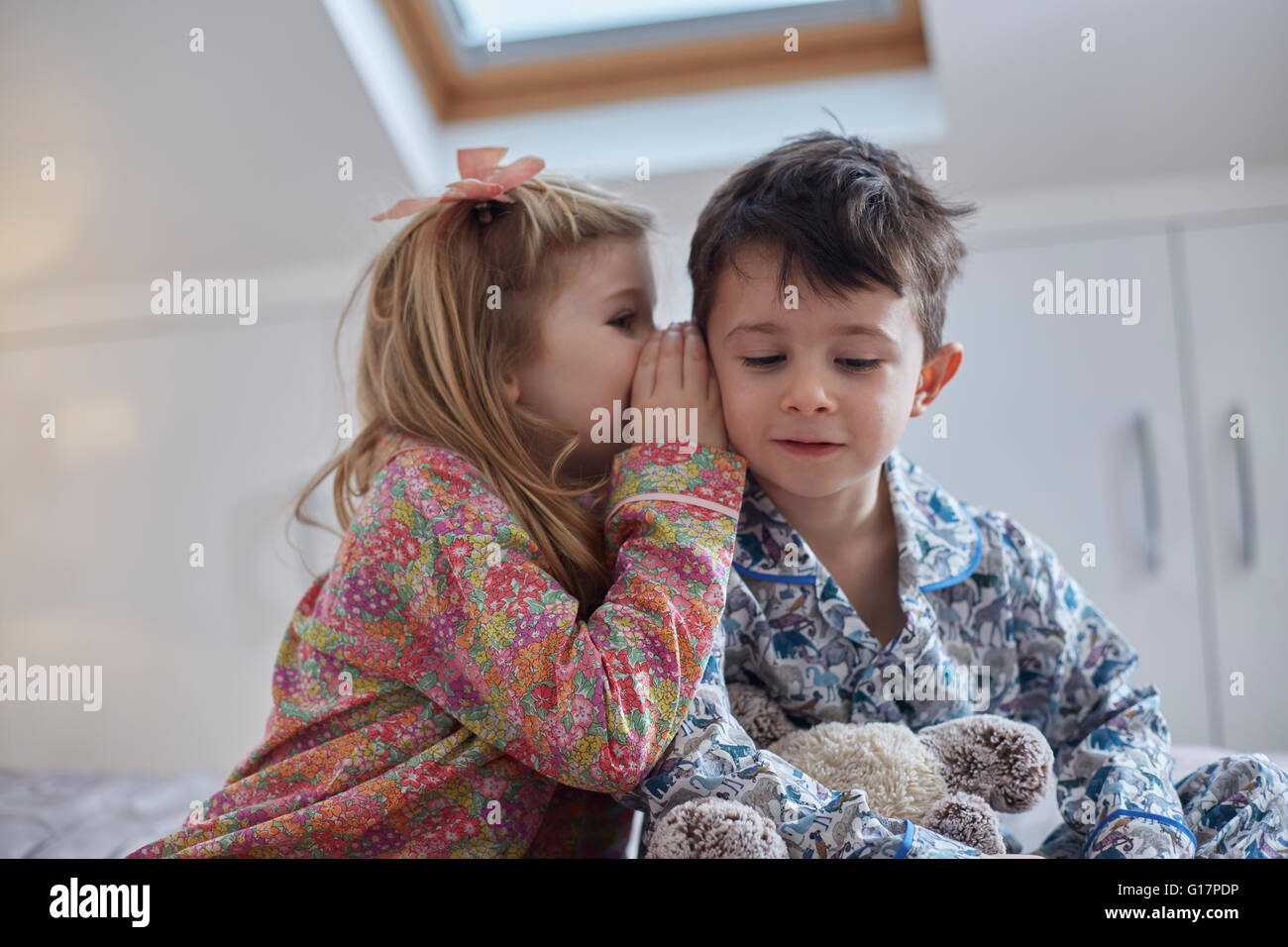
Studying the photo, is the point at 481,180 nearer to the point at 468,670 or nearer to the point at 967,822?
the point at 468,670

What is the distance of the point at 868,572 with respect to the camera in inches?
45.8

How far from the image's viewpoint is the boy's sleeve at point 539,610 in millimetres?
881

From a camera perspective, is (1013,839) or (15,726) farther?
(15,726)

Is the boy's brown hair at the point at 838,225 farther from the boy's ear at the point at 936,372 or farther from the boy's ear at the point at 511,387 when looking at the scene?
the boy's ear at the point at 511,387

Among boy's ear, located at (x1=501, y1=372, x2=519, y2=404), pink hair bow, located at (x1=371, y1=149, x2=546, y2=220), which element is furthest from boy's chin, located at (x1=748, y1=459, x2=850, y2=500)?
pink hair bow, located at (x1=371, y1=149, x2=546, y2=220)

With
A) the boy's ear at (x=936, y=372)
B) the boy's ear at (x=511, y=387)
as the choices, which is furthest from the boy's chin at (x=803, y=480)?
the boy's ear at (x=511, y=387)

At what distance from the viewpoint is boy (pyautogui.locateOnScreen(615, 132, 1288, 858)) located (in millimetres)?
949

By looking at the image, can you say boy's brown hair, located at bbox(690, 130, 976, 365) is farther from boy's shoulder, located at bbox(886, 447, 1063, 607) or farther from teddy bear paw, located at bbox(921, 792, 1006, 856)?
teddy bear paw, located at bbox(921, 792, 1006, 856)

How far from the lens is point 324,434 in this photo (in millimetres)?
2592

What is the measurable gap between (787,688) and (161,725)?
214 cm

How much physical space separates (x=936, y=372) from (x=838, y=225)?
9.7 inches
